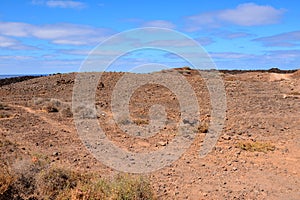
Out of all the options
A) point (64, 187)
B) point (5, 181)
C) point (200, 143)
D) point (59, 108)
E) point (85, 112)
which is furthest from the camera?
point (59, 108)

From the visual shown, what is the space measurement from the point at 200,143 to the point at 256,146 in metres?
1.27

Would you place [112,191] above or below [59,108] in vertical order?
below

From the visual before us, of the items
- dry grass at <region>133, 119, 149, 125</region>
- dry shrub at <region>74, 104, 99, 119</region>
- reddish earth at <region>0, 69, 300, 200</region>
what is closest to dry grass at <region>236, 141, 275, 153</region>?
reddish earth at <region>0, 69, 300, 200</region>

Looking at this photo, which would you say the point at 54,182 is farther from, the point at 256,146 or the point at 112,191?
the point at 256,146

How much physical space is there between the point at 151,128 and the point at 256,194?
520 cm

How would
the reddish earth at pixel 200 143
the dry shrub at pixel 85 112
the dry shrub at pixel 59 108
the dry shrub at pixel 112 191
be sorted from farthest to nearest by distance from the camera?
the dry shrub at pixel 59 108
the dry shrub at pixel 85 112
the reddish earth at pixel 200 143
the dry shrub at pixel 112 191

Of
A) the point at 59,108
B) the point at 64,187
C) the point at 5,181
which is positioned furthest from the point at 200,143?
the point at 59,108

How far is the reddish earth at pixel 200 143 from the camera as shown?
584 cm

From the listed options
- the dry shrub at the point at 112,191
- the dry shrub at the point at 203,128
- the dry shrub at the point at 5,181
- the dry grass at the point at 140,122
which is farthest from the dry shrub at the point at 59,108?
the dry shrub at the point at 112,191

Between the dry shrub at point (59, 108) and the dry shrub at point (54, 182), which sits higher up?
the dry shrub at point (59, 108)

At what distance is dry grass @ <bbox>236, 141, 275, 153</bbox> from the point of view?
8.06 metres

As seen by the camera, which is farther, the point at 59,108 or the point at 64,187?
the point at 59,108

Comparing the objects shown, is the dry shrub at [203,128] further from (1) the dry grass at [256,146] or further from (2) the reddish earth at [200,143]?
(1) the dry grass at [256,146]

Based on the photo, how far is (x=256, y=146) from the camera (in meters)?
8.22
